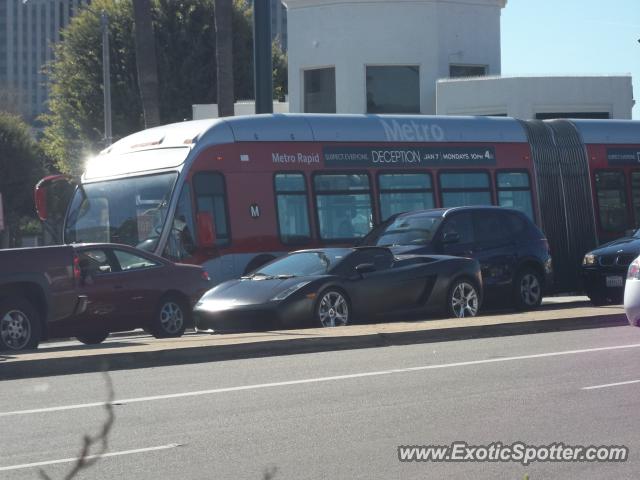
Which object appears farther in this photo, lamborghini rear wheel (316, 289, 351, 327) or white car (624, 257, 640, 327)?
lamborghini rear wheel (316, 289, 351, 327)

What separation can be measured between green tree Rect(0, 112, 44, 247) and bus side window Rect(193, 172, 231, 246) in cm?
4079

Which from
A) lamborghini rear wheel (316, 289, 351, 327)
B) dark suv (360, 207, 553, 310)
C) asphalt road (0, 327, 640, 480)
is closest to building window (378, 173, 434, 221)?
dark suv (360, 207, 553, 310)

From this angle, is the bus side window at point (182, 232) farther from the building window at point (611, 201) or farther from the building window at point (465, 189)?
the building window at point (611, 201)

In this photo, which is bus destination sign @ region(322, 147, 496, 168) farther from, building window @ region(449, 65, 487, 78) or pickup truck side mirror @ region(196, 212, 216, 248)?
building window @ region(449, 65, 487, 78)

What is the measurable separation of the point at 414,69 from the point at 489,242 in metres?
21.2

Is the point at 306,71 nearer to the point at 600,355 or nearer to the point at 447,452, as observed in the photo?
the point at 600,355

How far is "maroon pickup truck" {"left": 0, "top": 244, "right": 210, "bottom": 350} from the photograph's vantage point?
1526 cm

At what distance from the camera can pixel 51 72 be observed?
192ft

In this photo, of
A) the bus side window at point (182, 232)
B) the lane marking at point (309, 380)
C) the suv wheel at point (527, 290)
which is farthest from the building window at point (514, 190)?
the lane marking at point (309, 380)

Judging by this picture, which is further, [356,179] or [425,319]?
[356,179]

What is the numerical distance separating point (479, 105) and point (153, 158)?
19720 millimetres

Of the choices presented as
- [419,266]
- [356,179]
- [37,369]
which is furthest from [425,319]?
[37,369]

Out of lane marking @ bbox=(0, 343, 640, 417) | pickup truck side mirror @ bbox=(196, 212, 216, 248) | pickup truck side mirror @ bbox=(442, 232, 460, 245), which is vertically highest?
pickup truck side mirror @ bbox=(196, 212, 216, 248)

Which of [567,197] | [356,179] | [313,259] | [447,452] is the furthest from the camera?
[567,197]
